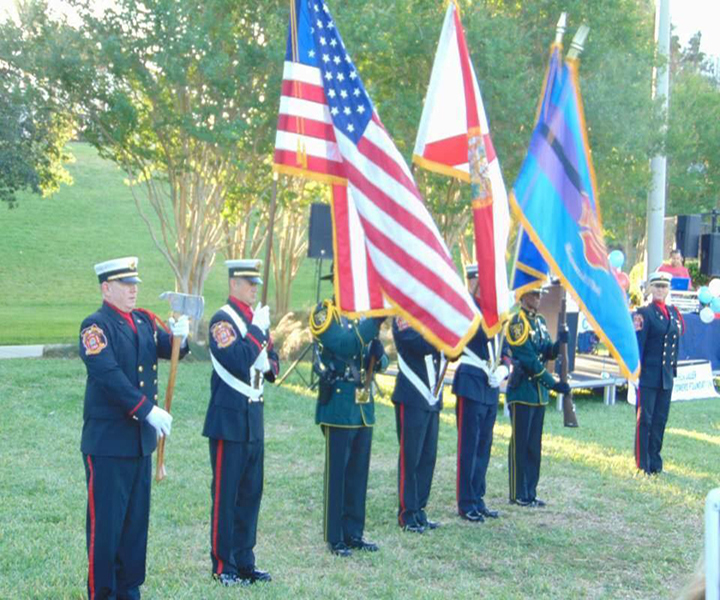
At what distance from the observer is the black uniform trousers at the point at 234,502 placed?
618cm

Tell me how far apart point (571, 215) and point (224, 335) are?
279 cm

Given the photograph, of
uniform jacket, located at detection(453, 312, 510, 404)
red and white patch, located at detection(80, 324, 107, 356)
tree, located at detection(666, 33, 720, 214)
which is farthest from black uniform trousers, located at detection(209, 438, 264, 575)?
tree, located at detection(666, 33, 720, 214)

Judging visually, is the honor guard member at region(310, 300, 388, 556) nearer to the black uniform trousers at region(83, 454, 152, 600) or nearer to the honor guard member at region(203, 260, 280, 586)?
the honor guard member at region(203, 260, 280, 586)

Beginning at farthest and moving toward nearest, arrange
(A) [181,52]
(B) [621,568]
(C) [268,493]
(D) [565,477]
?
1. (A) [181,52]
2. (D) [565,477]
3. (C) [268,493]
4. (B) [621,568]

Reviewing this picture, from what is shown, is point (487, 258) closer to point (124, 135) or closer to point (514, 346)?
point (514, 346)

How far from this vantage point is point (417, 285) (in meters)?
5.88

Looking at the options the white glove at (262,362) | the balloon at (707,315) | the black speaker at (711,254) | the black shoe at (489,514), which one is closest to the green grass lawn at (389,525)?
the black shoe at (489,514)

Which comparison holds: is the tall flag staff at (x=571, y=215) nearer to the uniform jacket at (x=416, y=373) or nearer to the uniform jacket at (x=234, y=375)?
the uniform jacket at (x=416, y=373)

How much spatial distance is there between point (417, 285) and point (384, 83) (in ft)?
48.2

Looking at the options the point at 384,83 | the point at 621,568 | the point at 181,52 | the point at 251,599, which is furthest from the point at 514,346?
the point at 384,83

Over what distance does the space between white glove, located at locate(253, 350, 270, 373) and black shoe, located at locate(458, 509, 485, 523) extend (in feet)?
8.50

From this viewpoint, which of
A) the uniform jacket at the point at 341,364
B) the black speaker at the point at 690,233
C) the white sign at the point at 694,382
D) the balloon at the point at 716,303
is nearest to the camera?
the uniform jacket at the point at 341,364

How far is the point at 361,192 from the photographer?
6.04 metres

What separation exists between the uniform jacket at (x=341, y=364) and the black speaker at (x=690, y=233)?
6866mm
